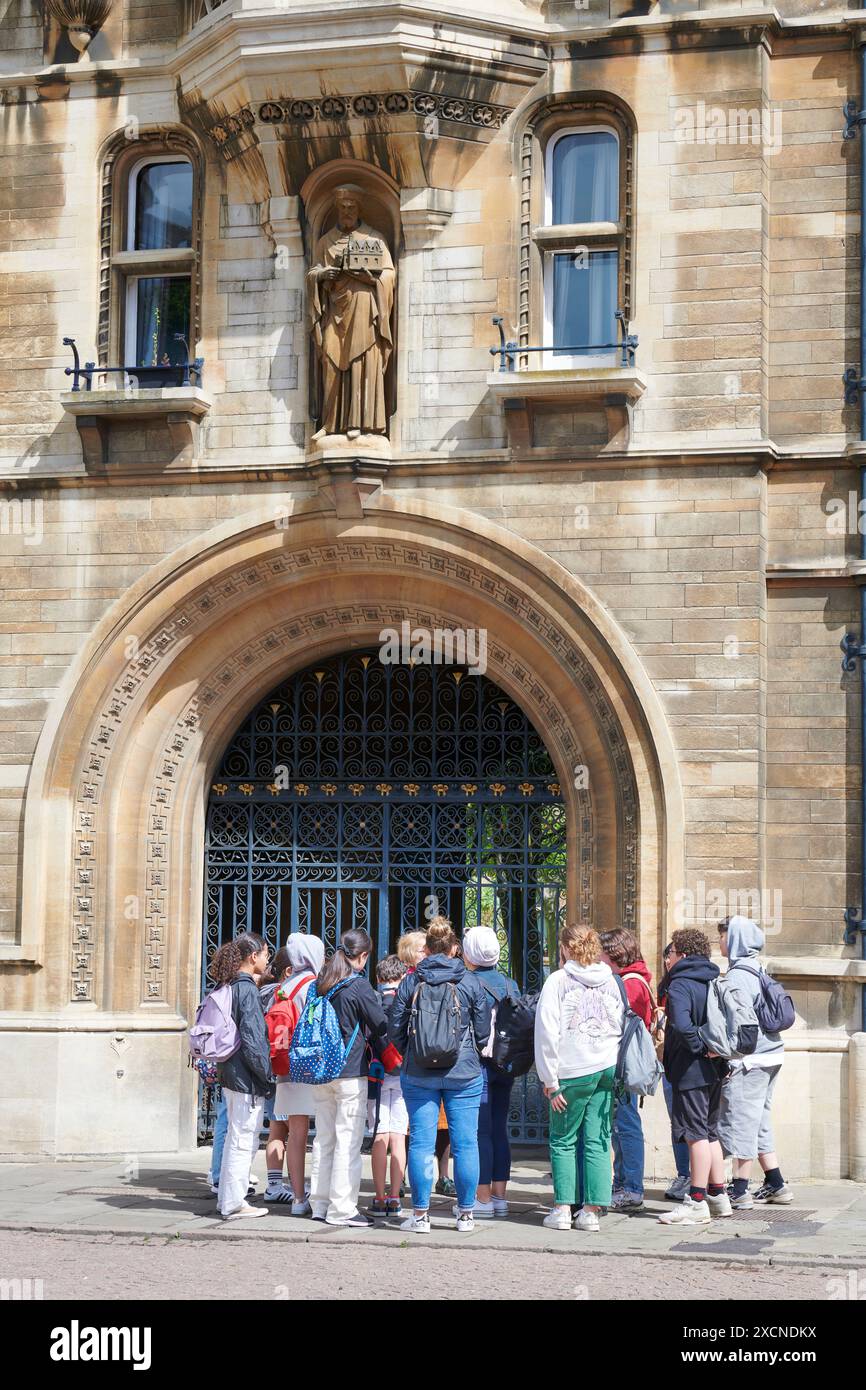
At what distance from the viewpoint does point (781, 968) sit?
1334 cm

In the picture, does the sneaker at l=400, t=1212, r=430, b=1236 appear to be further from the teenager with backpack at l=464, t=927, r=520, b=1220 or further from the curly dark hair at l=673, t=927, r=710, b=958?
the curly dark hair at l=673, t=927, r=710, b=958

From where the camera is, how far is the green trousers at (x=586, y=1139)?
11.0 metres

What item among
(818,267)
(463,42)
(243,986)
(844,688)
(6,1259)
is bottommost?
(6,1259)

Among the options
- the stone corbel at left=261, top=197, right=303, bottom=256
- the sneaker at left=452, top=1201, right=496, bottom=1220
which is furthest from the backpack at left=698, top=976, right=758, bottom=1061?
the stone corbel at left=261, top=197, right=303, bottom=256

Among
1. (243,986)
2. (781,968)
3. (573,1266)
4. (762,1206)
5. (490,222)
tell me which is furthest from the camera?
(490,222)

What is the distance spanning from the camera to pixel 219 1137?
11867mm

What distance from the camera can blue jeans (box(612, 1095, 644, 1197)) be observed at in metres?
11.9

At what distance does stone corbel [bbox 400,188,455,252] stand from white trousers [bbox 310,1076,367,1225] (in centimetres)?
622

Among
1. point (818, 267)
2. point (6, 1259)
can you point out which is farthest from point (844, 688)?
point (6, 1259)

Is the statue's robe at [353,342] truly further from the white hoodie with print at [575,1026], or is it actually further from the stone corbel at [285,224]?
the white hoodie with print at [575,1026]

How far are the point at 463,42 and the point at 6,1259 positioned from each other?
863 centimetres

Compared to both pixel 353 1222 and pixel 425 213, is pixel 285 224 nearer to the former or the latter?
pixel 425 213

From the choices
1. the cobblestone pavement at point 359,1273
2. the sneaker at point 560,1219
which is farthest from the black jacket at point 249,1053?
the sneaker at point 560,1219

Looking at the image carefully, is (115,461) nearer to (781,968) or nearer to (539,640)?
(539,640)
